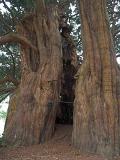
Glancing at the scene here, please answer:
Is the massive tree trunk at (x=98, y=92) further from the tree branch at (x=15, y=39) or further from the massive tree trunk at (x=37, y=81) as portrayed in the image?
the tree branch at (x=15, y=39)

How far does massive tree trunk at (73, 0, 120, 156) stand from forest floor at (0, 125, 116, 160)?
1.09ft

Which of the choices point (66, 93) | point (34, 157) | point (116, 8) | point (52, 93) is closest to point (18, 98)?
point (52, 93)

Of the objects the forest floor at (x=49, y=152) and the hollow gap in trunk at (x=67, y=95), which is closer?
the forest floor at (x=49, y=152)

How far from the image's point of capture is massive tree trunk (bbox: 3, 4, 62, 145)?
28.8 feet

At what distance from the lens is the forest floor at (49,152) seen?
7.16 meters

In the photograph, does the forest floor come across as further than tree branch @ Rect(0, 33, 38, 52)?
No

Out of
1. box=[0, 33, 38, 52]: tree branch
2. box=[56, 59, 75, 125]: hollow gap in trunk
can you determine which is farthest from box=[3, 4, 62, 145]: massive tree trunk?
box=[56, 59, 75, 125]: hollow gap in trunk

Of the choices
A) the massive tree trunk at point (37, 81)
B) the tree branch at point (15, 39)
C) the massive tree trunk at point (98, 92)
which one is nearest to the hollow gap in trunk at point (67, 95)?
the massive tree trunk at point (37, 81)

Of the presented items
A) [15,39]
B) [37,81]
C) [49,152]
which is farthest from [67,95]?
[49,152]

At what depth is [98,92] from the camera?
786cm

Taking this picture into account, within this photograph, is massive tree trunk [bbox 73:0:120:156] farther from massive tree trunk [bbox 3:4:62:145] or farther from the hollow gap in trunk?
the hollow gap in trunk

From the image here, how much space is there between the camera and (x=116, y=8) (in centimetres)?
1147

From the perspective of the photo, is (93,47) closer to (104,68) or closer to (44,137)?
(104,68)

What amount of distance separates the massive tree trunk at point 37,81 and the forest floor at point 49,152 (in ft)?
1.29
